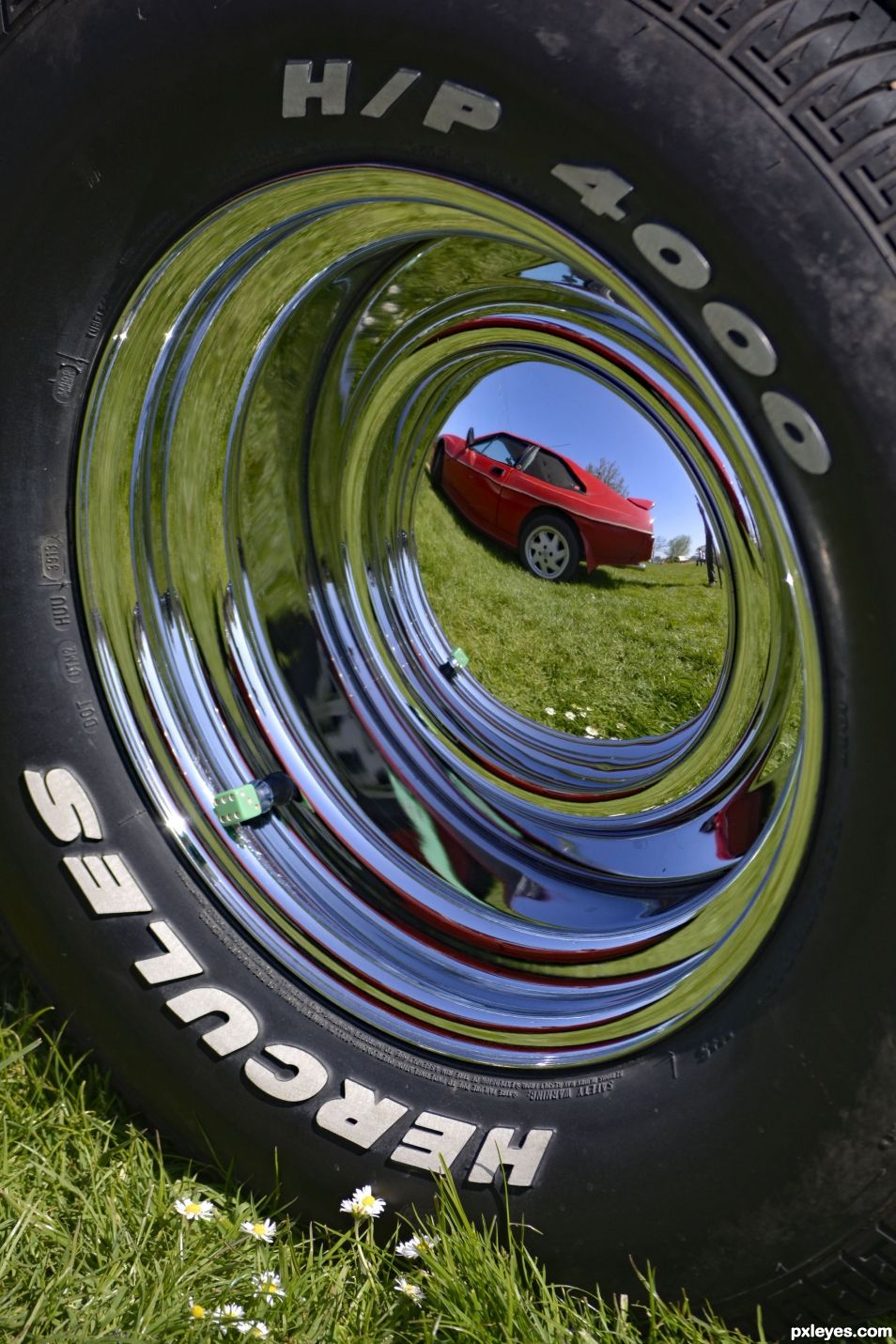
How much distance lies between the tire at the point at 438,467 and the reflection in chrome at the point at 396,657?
37mm

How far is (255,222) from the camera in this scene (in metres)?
1.33

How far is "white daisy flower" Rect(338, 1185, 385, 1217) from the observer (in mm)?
1373

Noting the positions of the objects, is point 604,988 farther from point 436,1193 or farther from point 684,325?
point 684,325

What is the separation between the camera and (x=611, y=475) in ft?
5.05

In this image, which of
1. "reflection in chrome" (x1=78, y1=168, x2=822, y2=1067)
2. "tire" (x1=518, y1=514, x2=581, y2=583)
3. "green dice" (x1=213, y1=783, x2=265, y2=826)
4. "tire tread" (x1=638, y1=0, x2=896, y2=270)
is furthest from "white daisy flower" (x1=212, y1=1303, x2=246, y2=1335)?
"tire tread" (x1=638, y1=0, x2=896, y2=270)

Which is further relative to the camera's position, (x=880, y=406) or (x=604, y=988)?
(x=604, y=988)

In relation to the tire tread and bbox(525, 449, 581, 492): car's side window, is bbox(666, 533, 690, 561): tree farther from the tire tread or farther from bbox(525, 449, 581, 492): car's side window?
the tire tread

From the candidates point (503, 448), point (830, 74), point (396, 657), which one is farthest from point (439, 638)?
point (830, 74)

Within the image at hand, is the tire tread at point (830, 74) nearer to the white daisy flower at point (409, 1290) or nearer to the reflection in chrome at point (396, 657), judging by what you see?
the reflection in chrome at point (396, 657)

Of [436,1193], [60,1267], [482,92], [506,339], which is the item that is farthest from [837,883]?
[60,1267]

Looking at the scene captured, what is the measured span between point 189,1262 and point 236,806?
24.3 inches

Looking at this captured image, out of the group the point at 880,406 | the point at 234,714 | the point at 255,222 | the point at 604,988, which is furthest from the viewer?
the point at 234,714

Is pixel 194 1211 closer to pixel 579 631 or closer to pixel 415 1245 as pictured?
pixel 415 1245

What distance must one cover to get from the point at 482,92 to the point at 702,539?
0.67m
